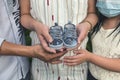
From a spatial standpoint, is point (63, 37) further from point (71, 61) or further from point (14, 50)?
point (14, 50)

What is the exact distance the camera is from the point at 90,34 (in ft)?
7.63

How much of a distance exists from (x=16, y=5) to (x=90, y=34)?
0.55 m

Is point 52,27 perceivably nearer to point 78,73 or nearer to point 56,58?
point 56,58

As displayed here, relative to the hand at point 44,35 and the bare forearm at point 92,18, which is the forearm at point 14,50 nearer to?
the hand at point 44,35

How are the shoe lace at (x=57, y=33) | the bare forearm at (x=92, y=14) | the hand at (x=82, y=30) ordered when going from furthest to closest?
the bare forearm at (x=92, y=14)
the hand at (x=82, y=30)
the shoe lace at (x=57, y=33)

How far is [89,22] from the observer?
2176 mm

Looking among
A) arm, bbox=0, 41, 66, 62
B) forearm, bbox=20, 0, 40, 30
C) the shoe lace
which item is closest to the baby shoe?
the shoe lace

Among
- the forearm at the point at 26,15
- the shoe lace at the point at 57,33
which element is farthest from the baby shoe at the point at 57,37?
the forearm at the point at 26,15

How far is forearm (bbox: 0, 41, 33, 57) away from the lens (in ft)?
6.77

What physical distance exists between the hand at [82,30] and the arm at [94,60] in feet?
0.37

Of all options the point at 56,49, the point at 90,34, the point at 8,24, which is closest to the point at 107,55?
the point at 90,34

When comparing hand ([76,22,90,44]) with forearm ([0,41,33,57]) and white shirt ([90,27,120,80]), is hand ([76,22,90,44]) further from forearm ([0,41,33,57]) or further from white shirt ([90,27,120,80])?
forearm ([0,41,33,57])

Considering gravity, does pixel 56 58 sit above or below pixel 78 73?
above

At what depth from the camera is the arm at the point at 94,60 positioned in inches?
82.4
